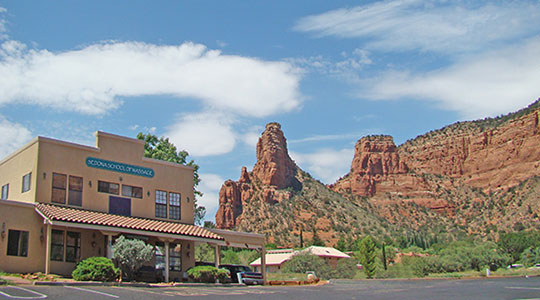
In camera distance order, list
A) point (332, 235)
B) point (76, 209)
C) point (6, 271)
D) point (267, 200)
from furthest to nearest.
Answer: point (267, 200) → point (332, 235) → point (76, 209) → point (6, 271)

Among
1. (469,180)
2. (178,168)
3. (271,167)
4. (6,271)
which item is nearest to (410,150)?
(469,180)

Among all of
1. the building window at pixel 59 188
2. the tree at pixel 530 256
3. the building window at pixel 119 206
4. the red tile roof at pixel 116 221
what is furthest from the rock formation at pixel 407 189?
the building window at pixel 59 188

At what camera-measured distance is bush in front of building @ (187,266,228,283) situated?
28.2 m

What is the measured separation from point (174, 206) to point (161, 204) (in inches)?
32.9

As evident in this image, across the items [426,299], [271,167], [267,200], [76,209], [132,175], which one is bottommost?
[426,299]

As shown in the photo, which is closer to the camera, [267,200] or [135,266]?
[135,266]

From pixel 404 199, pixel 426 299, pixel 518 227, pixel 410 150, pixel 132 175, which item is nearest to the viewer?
pixel 426 299

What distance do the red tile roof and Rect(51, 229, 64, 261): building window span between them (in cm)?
104

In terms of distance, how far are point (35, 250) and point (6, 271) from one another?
1.51 m

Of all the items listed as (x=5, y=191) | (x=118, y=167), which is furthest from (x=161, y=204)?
(x=5, y=191)

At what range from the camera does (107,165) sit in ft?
95.8

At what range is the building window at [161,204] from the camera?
102 feet

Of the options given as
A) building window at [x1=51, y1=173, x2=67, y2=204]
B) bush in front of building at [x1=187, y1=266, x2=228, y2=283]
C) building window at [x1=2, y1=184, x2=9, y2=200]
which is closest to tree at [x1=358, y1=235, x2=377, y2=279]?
bush in front of building at [x1=187, y1=266, x2=228, y2=283]

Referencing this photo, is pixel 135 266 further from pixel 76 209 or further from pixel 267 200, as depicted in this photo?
pixel 267 200
